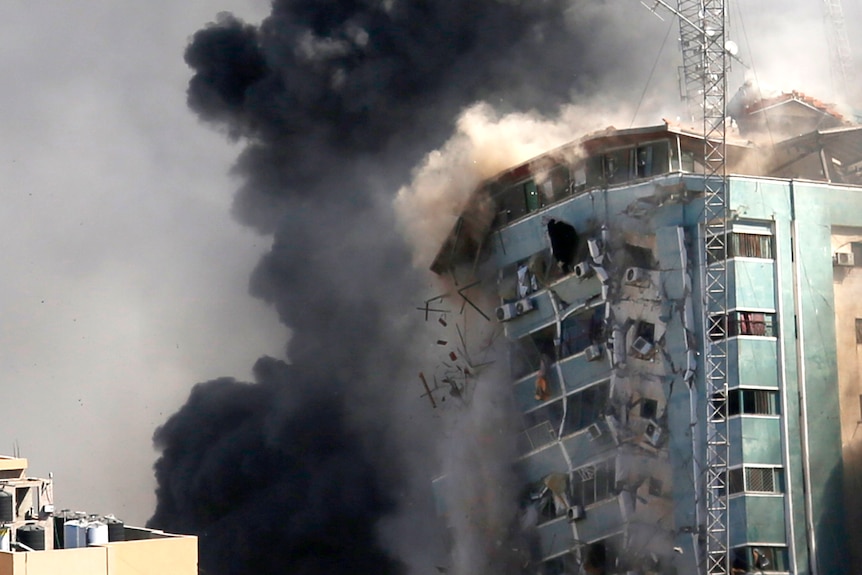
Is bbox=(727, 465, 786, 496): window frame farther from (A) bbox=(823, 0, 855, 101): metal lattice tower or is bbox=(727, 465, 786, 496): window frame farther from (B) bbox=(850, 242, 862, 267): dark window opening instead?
(A) bbox=(823, 0, 855, 101): metal lattice tower

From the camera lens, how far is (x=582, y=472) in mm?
38062

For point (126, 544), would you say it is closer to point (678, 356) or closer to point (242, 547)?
point (678, 356)

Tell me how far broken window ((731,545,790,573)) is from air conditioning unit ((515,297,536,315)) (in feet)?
29.9

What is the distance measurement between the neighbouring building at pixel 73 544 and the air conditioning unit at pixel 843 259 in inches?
782

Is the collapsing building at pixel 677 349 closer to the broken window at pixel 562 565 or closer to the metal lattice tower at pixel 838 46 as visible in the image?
the broken window at pixel 562 565

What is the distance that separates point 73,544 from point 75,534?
217 mm

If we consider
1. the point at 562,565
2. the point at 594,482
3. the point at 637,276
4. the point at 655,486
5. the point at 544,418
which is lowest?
the point at 562,565

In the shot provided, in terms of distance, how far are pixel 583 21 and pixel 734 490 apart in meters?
22.2

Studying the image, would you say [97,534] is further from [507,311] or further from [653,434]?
[507,311]

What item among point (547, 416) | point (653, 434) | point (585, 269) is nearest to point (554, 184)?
point (585, 269)

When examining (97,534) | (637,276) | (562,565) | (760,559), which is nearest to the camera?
(97,534)

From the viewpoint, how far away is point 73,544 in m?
27.7

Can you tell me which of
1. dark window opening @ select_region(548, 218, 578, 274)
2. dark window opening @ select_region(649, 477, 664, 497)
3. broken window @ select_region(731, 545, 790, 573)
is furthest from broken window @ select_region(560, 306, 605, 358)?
broken window @ select_region(731, 545, 790, 573)

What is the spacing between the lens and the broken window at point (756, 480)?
116ft
